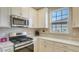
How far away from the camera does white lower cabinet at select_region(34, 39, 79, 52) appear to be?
1569 mm

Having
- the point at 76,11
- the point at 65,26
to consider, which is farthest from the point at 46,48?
the point at 76,11

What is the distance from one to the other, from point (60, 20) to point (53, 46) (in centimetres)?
89

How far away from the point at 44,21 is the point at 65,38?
1.00 meters

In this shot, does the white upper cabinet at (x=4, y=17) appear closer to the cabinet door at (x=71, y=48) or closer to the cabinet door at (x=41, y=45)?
the cabinet door at (x=41, y=45)

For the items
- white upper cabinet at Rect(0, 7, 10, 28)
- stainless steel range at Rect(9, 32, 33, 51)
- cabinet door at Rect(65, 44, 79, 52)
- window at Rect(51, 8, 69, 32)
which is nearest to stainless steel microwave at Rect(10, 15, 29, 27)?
white upper cabinet at Rect(0, 7, 10, 28)

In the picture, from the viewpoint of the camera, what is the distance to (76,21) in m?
1.70

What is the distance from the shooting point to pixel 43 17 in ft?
Answer: 9.12

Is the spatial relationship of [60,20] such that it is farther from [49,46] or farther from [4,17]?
[4,17]

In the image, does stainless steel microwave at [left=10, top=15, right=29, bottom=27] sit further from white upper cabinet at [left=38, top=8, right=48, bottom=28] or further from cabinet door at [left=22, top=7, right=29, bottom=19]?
white upper cabinet at [left=38, top=8, right=48, bottom=28]

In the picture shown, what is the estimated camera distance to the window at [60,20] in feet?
7.29

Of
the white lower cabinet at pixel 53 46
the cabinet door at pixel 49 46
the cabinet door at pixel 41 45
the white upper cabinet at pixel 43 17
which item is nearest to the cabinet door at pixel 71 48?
the white lower cabinet at pixel 53 46

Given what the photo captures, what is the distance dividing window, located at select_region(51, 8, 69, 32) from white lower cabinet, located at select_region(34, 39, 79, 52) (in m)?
0.57
